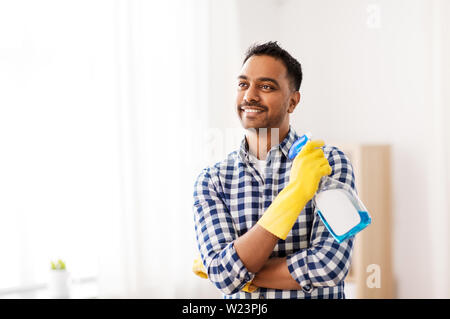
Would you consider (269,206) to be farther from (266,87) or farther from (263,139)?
(266,87)

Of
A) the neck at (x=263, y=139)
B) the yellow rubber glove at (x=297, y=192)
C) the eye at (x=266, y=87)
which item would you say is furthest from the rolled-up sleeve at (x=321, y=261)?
the eye at (x=266, y=87)

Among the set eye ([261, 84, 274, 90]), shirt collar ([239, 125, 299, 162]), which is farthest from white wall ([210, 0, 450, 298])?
eye ([261, 84, 274, 90])

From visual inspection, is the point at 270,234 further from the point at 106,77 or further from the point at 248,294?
the point at 106,77

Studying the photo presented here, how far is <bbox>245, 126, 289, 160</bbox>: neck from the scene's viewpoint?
1117mm

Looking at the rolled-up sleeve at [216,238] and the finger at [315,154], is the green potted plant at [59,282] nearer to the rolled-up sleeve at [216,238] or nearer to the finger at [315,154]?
the rolled-up sleeve at [216,238]

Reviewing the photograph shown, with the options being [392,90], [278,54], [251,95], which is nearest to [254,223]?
[251,95]

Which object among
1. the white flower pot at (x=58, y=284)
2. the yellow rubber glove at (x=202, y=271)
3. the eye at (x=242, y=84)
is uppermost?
the eye at (x=242, y=84)

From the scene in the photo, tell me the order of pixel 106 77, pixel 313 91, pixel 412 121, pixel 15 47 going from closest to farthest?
pixel 15 47
pixel 106 77
pixel 412 121
pixel 313 91

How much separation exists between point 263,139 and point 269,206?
0.60ft

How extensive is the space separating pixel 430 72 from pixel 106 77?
65.6 inches

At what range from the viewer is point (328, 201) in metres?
0.93

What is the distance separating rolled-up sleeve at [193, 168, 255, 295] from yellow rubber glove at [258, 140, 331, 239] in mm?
114

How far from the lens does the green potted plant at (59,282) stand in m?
2.04
